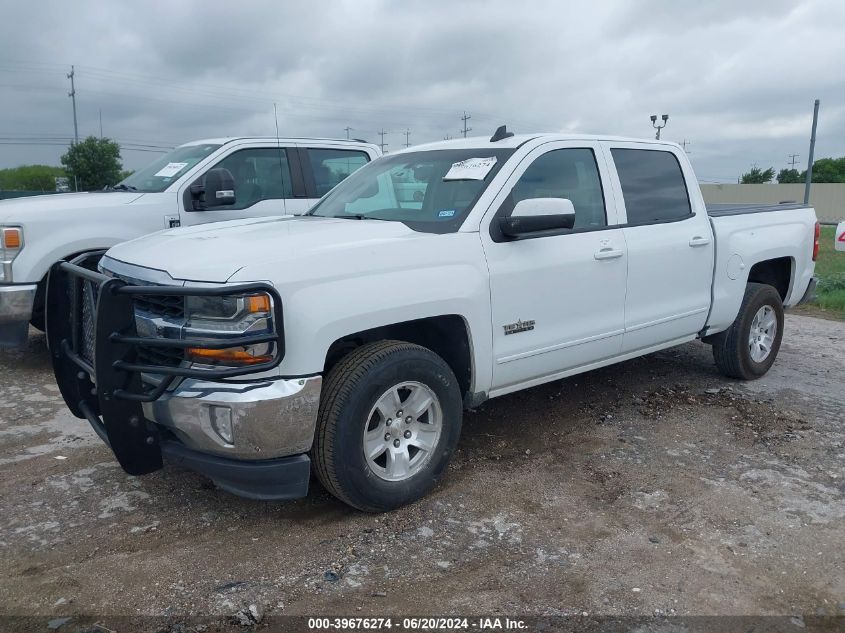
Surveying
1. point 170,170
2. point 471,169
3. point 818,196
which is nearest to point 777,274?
point 471,169

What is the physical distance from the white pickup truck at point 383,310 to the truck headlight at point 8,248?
252 centimetres

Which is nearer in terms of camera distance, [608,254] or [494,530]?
[494,530]

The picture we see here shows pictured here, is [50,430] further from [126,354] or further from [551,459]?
[551,459]

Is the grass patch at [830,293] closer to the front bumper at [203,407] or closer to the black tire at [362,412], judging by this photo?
the black tire at [362,412]

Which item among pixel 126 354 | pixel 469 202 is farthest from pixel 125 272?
pixel 469 202

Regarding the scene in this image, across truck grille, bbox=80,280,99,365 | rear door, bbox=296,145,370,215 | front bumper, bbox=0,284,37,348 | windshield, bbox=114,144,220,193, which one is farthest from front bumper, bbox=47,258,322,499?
rear door, bbox=296,145,370,215

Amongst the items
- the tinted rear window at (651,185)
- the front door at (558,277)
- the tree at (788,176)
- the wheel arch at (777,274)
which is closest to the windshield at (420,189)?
the front door at (558,277)

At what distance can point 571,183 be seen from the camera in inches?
182

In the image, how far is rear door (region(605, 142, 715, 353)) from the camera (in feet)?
15.8

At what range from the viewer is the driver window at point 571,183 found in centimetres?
435

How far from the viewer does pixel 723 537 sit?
3.53 meters

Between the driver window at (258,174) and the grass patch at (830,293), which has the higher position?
the driver window at (258,174)

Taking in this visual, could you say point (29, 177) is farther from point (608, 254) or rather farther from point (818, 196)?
point (608, 254)

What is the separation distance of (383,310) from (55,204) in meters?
4.17
